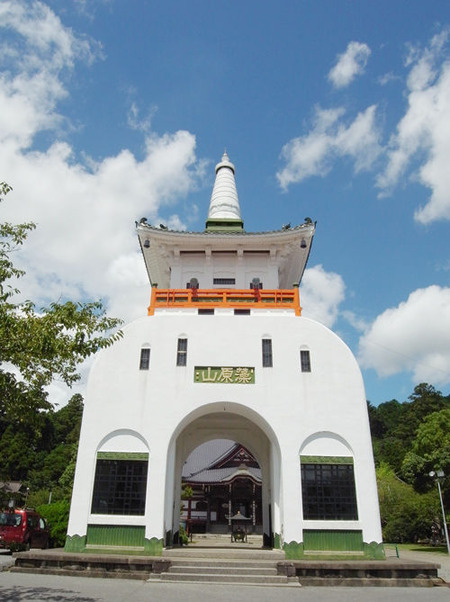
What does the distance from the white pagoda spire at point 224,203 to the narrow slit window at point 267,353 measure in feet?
21.9

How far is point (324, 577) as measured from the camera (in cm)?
1002

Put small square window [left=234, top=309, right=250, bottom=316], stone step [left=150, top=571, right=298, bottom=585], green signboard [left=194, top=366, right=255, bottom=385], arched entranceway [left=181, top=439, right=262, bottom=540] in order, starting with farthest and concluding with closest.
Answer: arched entranceway [left=181, top=439, right=262, bottom=540], small square window [left=234, top=309, right=250, bottom=316], green signboard [left=194, top=366, right=255, bottom=385], stone step [left=150, top=571, right=298, bottom=585]

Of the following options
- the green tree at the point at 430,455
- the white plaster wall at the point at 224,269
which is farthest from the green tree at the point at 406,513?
the white plaster wall at the point at 224,269

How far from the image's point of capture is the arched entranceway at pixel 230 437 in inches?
499

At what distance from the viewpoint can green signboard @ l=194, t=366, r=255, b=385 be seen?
12898mm

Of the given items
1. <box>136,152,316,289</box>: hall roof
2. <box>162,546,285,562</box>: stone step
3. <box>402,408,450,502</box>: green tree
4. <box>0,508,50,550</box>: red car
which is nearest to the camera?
<box>162,546,285,562</box>: stone step

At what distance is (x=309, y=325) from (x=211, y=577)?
7336mm

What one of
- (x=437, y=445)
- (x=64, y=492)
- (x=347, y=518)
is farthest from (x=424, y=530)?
→ (x=64, y=492)

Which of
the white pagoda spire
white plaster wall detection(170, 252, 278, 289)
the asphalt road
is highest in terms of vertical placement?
the white pagoda spire

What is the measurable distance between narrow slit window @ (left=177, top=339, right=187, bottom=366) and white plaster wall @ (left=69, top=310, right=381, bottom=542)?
0.16 meters

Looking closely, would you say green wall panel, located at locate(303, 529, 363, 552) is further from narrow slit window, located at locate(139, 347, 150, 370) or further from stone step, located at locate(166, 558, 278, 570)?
narrow slit window, located at locate(139, 347, 150, 370)

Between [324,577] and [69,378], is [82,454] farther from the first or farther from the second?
[324,577]

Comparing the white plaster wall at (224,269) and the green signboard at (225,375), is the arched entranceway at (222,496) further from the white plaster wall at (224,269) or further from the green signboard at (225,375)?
the green signboard at (225,375)

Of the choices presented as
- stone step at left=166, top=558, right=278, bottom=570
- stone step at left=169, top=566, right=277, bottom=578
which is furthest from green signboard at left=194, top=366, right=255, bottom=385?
stone step at left=169, top=566, right=277, bottom=578
